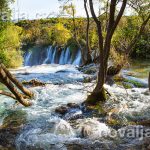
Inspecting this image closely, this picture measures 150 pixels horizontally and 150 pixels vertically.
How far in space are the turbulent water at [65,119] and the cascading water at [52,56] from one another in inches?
735

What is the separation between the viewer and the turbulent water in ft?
30.2

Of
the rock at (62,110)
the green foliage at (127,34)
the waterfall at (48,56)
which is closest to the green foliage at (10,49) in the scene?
the waterfall at (48,56)

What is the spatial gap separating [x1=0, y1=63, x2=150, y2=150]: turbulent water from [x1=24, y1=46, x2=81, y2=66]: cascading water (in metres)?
18.7

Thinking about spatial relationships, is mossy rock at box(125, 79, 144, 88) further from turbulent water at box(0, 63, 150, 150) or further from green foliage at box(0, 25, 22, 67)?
green foliage at box(0, 25, 22, 67)

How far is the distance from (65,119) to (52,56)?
91.0 ft

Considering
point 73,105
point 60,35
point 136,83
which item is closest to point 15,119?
point 73,105

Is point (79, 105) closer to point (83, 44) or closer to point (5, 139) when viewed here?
point (5, 139)

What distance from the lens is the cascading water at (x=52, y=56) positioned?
1439 inches

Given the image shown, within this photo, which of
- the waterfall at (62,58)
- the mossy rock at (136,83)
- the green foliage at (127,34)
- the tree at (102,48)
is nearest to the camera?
the tree at (102,48)

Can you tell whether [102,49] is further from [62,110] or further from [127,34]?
[127,34]

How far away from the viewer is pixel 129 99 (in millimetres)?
14609

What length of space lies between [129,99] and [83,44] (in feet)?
77.1

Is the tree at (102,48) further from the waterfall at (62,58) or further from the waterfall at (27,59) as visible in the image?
the waterfall at (27,59)

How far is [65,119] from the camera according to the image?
11.5m
